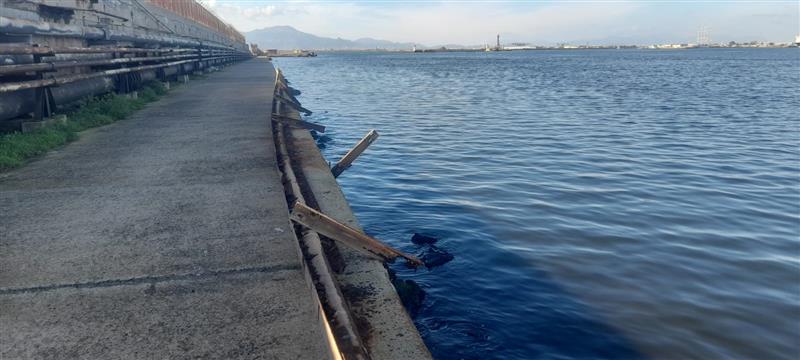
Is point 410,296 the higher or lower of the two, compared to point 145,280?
lower

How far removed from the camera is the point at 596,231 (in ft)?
28.6

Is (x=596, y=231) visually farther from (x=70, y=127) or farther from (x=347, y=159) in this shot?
(x=70, y=127)

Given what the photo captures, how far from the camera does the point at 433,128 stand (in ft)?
66.7

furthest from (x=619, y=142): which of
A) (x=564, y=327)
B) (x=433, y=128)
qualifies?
(x=564, y=327)

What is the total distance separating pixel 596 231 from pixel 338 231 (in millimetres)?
5360

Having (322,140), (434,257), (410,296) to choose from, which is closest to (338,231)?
(410,296)

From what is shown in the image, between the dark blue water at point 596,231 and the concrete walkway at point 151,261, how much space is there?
1831 millimetres

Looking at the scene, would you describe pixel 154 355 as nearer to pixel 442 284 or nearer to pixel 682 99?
pixel 442 284

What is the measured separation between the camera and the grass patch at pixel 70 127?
319 inches

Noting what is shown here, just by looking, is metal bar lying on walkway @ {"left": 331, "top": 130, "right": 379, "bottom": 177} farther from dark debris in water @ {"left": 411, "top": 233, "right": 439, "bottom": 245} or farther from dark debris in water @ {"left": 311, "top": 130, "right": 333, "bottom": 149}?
dark debris in water @ {"left": 311, "top": 130, "right": 333, "bottom": 149}

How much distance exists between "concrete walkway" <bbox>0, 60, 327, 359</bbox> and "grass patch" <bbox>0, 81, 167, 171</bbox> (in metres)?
0.35

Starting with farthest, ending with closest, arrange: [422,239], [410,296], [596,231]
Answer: [596,231], [422,239], [410,296]

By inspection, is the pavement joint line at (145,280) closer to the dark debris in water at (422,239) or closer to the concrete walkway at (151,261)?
the concrete walkway at (151,261)

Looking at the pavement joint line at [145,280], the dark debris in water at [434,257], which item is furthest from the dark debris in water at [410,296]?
the pavement joint line at [145,280]
